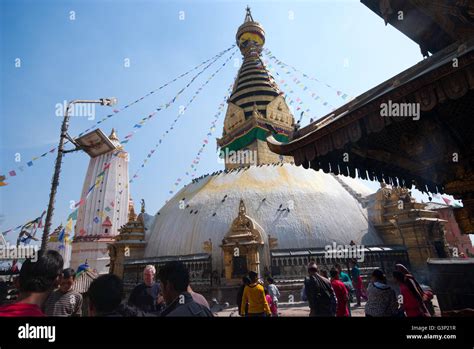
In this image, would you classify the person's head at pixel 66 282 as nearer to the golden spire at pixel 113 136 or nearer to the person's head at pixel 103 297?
the person's head at pixel 103 297

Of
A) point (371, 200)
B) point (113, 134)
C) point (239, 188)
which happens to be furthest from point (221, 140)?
point (113, 134)

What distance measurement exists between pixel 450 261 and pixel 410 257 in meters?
11.4

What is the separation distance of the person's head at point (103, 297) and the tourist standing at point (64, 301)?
60.6 inches

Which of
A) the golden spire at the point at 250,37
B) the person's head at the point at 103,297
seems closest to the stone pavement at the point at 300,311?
the person's head at the point at 103,297

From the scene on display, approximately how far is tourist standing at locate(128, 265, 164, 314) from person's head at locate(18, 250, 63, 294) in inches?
67.2

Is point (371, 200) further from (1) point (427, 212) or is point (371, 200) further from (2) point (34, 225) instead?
(2) point (34, 225)

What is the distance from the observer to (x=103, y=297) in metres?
2.25

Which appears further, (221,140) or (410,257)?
(221,140)

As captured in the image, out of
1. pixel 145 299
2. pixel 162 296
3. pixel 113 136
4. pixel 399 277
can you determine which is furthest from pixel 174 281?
pixel 113 136

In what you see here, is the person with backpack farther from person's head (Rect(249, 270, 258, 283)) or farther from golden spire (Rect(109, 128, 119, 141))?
golden spire (Rect(109, 128, 119, 141))

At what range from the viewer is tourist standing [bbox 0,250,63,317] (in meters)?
1.87

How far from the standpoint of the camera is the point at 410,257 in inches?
512

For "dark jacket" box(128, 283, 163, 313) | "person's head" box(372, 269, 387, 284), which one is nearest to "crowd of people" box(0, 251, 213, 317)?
"dark jacket" box(128, 283, 163, 313)

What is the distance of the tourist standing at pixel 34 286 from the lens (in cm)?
187
